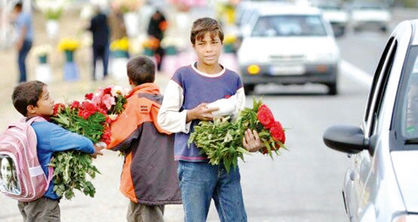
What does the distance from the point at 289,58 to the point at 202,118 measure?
17.2 metres

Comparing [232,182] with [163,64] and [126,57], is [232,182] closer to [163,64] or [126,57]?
[126,57]

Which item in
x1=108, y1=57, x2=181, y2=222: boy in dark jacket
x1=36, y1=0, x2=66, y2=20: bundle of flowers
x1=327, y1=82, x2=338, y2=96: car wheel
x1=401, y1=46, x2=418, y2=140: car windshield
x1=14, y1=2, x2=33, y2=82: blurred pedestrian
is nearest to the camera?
x1=401, y1=46, x2=418, y2=140: car windshield

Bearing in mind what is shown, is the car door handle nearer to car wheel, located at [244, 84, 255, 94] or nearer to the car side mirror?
the car side mirror

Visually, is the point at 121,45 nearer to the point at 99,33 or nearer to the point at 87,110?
the point at 99,33

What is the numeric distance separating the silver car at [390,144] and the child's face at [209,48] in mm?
877

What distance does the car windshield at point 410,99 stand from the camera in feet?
19.0

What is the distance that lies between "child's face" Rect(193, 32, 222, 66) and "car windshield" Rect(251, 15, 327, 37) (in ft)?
58.6

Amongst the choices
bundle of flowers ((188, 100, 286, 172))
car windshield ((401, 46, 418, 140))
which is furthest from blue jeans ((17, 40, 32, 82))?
car windshield ((401, 46, 418, 140))

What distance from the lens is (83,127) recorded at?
7465 mm

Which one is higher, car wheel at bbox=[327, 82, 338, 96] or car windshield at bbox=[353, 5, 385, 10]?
car wheel at bbox=[327, 82, 338, 96]

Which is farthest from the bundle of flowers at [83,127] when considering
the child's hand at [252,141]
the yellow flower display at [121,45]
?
the yellow flower display at [121,45]

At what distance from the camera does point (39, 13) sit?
69.4m

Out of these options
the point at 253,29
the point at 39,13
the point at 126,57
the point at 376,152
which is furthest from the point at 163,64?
the point at 39,13

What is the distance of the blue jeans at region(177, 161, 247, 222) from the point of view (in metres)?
6.78
